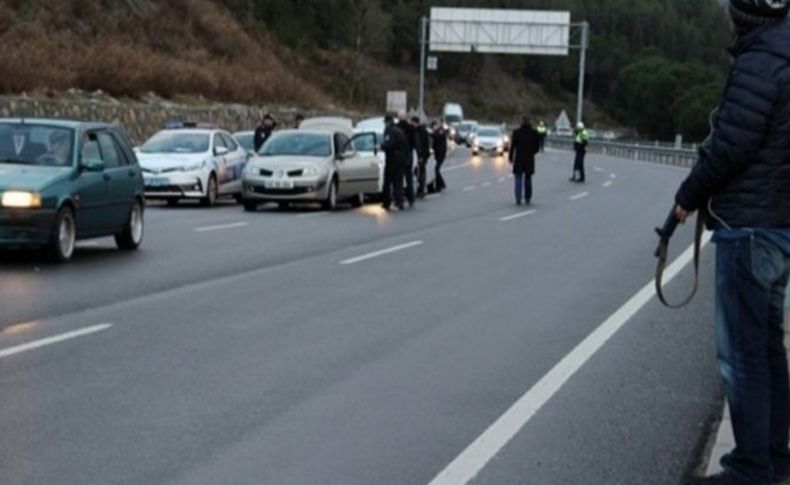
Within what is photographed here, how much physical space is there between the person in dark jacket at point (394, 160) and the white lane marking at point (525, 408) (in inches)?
604

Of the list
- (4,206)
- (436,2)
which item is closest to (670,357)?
(4,206)

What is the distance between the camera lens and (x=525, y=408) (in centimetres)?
884

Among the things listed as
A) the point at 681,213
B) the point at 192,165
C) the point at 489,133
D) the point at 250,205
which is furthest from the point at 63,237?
the point at 489,133

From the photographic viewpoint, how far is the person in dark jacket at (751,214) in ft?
20.0

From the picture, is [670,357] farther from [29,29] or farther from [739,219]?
[29,29]

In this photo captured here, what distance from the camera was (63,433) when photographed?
776 centimetres

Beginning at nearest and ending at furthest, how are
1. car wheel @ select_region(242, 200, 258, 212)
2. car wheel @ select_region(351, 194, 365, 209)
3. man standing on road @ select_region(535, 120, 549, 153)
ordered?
car wheel @ select_region(242, 200, 258, 212)
car wheel @ select_region(351, 194, 365, 209)
man standing on road @ select_region(535, 120, 549, 153)

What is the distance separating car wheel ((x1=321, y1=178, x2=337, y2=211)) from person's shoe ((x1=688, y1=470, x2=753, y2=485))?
22042 mm

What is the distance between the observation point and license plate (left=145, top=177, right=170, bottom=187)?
92.8ft

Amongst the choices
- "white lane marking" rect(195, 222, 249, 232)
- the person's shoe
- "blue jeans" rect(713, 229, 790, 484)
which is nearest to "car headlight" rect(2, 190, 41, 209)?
"white lane marking" rect(195, 222, 249, 232)

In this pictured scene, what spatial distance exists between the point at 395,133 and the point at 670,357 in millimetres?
18327

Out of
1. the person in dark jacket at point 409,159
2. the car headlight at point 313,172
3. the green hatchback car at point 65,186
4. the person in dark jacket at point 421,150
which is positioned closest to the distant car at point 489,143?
the person in dark jacket at point 421,150

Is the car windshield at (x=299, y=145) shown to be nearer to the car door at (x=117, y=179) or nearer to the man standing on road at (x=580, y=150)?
the car door at (x=117, y=179)

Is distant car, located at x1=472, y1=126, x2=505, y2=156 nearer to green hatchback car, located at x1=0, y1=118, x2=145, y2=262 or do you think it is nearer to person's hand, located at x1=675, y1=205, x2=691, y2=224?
green hatchback car, located at x1=0, y1=118, x2=145, y2=262
